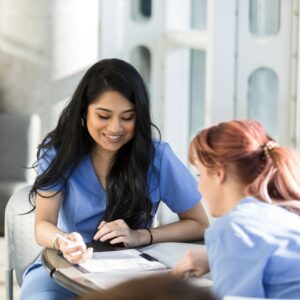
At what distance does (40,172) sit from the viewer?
2.78 m

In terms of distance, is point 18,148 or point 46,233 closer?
point 46,233

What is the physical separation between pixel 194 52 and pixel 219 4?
2.93ft

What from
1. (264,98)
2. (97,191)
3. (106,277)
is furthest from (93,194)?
(264,98)

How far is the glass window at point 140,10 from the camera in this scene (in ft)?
20.4

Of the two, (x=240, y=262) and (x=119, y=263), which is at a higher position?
(x=240, y=262)

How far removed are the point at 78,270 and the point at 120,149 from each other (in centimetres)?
63

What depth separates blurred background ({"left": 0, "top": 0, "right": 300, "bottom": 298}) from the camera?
5.02 m

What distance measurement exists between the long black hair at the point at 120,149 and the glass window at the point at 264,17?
2.42 meters

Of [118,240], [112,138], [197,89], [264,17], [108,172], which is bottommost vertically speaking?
[197,89]

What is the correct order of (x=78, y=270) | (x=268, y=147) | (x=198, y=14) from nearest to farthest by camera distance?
(x=268, y=147) → (x=78, y=270) → (x=198, y=14)

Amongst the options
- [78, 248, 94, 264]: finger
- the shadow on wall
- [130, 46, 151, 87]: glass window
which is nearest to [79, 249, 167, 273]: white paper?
[78, 248, 94, 264]: finger

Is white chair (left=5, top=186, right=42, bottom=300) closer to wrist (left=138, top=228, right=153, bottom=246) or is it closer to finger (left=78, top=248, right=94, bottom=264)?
wrist (left=138, top=228, right=153, bottom=246)

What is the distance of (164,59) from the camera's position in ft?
20.0

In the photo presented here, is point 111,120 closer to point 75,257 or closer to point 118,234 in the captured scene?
point 118,234
